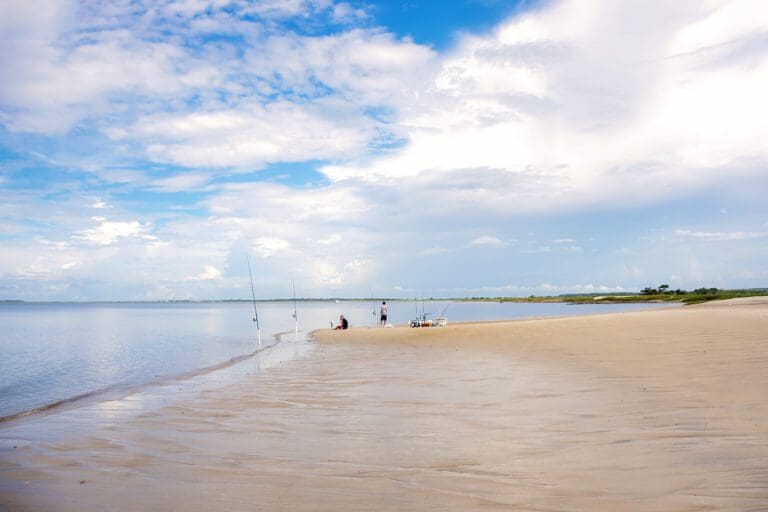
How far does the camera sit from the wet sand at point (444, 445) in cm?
559

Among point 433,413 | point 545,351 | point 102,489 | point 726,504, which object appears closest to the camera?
point 726,504

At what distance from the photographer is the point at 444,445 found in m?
7.54

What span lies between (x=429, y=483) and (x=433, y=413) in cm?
383

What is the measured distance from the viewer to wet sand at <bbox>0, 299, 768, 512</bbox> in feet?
18.4

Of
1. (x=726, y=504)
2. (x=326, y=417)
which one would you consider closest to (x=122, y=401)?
(x=326, y=417)

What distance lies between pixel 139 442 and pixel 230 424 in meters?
1.64

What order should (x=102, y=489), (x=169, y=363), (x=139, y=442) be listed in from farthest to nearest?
1. (x=169, y=363)
2. (x=139, y=442)
3. (x=102, y=489)

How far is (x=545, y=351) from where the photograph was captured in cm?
1877

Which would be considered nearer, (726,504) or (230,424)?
(726,504)

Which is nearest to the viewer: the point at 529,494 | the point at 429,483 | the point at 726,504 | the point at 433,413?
the point at 726,504

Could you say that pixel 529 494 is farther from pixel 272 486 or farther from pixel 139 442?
pixel 139 442

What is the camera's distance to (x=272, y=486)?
618cm

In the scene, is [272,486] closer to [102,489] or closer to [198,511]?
[198,511]

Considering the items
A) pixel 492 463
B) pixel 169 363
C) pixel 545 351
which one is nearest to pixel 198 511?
pixel 492 463
